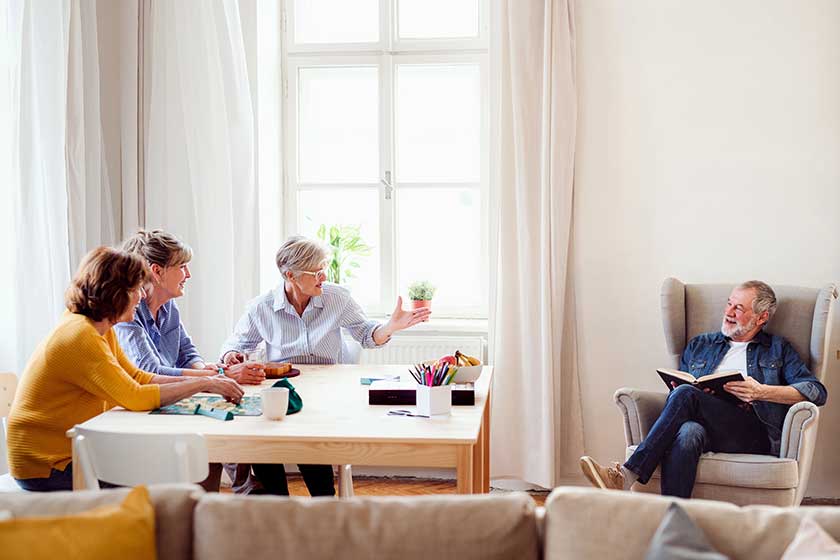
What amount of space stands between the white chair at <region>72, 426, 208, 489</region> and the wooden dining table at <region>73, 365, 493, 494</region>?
0.40ft

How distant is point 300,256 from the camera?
3.38m

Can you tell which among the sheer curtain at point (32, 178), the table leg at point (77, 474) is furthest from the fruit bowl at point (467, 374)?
the sheer curtain at point (32, 178)

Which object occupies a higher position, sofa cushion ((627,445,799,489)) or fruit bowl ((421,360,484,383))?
fruit bowl ((421,360,484,383))

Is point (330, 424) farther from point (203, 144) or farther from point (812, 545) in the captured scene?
point (203, 144)

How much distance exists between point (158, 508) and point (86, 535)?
0.16 m

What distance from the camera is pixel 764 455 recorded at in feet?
10.8

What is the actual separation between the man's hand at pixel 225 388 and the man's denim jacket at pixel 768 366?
76.5 inches

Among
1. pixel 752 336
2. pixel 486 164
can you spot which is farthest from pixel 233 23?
pixel 752 336

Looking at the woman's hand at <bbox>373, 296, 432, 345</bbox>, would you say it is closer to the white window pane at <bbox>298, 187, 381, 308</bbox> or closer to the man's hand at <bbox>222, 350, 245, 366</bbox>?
the man's hand at <bbox>222, 350, 245, 366</bbox>

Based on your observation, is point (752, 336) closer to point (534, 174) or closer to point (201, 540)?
point (534, 174)

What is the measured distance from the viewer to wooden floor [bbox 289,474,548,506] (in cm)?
421

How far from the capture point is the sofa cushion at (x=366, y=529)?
156 centimetres

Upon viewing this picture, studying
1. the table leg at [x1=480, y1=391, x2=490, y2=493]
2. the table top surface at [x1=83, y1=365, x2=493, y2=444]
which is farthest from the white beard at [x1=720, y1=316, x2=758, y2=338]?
the table top surface at [x1=83, y1=365, x2=493, y2=444]

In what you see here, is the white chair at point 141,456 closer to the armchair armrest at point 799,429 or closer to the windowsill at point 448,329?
the armchair armrest at point 799,429
